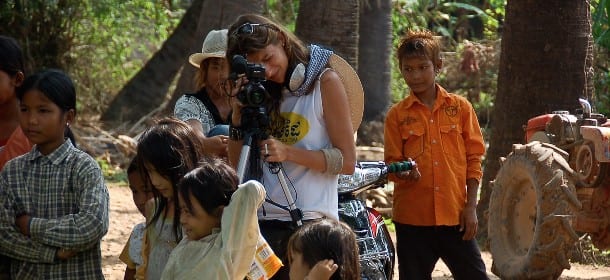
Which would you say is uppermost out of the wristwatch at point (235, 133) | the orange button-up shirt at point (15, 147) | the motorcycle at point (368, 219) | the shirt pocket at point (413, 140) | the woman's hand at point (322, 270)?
the wristwatch at point (235, 133)

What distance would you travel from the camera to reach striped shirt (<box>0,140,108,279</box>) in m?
4.83

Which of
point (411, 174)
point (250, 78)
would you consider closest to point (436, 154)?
point (411, 174)

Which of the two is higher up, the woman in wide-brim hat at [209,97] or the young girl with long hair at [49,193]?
the woman in wide-brim hat at [209,97]

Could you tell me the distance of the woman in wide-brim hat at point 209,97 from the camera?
5.42 meters

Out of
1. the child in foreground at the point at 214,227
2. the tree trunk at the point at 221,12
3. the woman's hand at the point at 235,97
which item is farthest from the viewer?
the tree trunk at the point at 221,12

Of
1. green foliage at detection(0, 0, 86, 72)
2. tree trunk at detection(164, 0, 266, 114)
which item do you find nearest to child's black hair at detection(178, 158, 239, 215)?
tree trunk at detection(164, 0, 266, 114)

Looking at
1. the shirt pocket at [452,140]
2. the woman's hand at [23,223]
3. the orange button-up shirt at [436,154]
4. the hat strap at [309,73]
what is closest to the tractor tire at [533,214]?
the orange button-up shirt at [436,154]

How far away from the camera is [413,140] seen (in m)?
6.06

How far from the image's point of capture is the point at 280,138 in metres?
4.95

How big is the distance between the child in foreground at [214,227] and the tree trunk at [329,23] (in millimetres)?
6342

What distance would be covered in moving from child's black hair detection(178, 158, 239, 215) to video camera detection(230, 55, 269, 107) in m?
0.47

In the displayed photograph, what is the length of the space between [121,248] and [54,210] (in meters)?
4.75

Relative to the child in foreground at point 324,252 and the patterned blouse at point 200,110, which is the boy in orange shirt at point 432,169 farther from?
the child in foreground at point 324,252

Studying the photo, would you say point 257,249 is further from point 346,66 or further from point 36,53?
point 36,53
